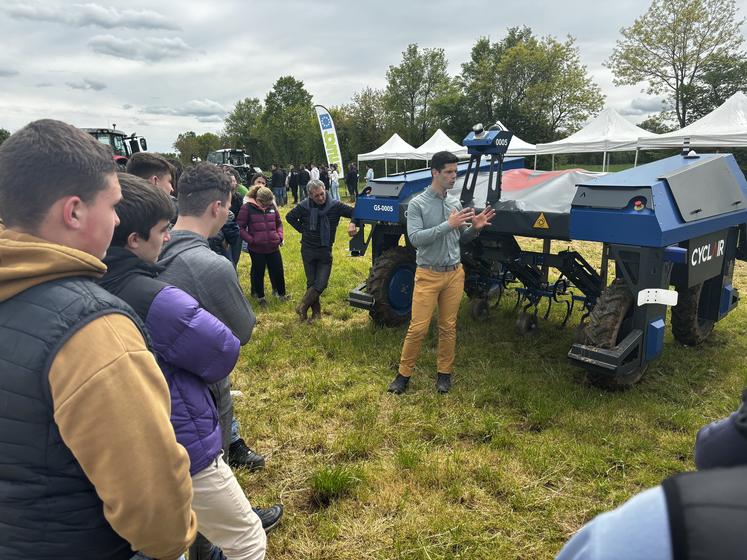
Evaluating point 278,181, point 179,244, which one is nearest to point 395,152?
point 278,181

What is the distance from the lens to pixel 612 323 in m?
3.62

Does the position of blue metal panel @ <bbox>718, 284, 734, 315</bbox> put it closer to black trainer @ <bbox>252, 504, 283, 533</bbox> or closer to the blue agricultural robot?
the blue agricultural robot

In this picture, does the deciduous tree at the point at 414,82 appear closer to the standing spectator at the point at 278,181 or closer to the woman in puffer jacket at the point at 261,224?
the standing spectator at the point at 278,181

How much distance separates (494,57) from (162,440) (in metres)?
55.5

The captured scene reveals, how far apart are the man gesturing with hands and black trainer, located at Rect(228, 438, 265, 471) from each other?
4.81ft

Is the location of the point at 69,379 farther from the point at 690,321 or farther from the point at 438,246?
the point at 690,321

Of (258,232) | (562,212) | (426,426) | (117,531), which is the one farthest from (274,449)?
(258,232)

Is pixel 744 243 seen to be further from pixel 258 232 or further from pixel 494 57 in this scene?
pixel 494 57

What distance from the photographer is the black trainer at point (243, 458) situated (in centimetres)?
323

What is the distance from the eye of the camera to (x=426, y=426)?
361 cm

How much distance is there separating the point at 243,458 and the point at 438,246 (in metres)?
2.05

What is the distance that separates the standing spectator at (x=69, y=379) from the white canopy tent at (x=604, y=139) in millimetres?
17479

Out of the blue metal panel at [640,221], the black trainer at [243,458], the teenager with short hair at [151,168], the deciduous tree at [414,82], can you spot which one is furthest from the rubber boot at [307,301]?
the deciduous tree at [414,82]

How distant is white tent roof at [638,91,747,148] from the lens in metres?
13.3
